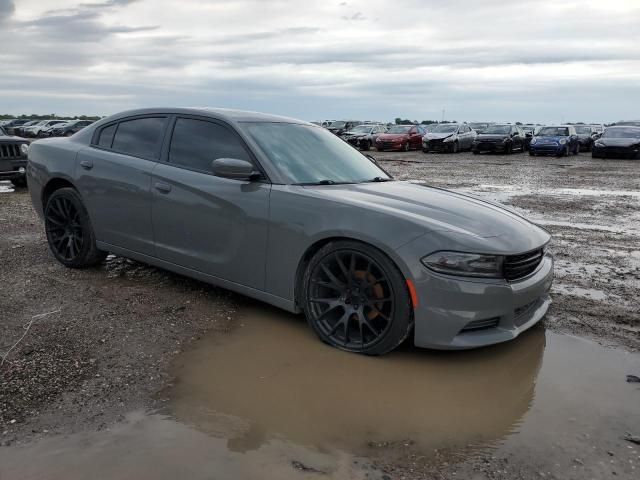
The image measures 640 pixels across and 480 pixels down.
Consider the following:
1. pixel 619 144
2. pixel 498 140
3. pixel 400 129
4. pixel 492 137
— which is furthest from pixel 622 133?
pixel 400 129

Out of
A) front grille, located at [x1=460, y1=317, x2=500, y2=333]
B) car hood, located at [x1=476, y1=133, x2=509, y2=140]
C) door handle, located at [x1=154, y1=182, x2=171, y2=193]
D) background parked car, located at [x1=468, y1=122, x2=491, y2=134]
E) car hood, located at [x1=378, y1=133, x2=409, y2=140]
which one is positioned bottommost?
front grille, located at [x1=460, y1=317, x2=500, y2=333]

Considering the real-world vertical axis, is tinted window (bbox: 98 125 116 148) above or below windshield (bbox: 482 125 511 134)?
below

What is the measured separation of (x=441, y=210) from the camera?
13.0 feet

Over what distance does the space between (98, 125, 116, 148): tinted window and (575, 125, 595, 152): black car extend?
30.4 m

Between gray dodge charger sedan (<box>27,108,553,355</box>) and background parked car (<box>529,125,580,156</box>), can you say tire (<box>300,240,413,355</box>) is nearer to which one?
gray dodge charger sedan (<box>27,108,553,355</box>)

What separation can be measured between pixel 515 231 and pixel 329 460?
2.06 metres

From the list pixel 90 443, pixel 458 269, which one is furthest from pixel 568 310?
pixel 90 443

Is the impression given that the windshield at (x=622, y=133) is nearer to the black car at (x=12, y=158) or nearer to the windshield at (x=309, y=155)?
the black car at (x=12, y=158)

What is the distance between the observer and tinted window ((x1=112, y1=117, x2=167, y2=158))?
495 cm

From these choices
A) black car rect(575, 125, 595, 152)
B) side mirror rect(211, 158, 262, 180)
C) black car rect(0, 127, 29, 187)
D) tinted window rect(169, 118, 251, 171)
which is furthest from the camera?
black car rect(575, 125, 595, 152)

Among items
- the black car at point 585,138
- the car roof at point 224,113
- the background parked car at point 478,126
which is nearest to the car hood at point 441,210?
the car roof at point 224,113

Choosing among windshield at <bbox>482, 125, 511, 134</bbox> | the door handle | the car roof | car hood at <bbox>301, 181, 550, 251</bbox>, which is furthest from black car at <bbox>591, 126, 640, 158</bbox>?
the door handle

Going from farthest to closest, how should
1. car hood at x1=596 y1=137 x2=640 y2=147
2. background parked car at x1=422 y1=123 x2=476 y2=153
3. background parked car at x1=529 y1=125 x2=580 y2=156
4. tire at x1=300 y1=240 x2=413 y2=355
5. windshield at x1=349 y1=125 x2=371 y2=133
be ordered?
windshield at x1=349 y1=125 x2=371 y2=133 → background parked car at x1=422 y1=123 x2=476 y2=153 → background parked car at x1=529 y1=125 x2=580 y2=156 → car hood at x1=596 y1=137 x2=640 y2=147 → tire at x1=300 y1=240 x2=413 y2=355

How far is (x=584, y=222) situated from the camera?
897 cm
